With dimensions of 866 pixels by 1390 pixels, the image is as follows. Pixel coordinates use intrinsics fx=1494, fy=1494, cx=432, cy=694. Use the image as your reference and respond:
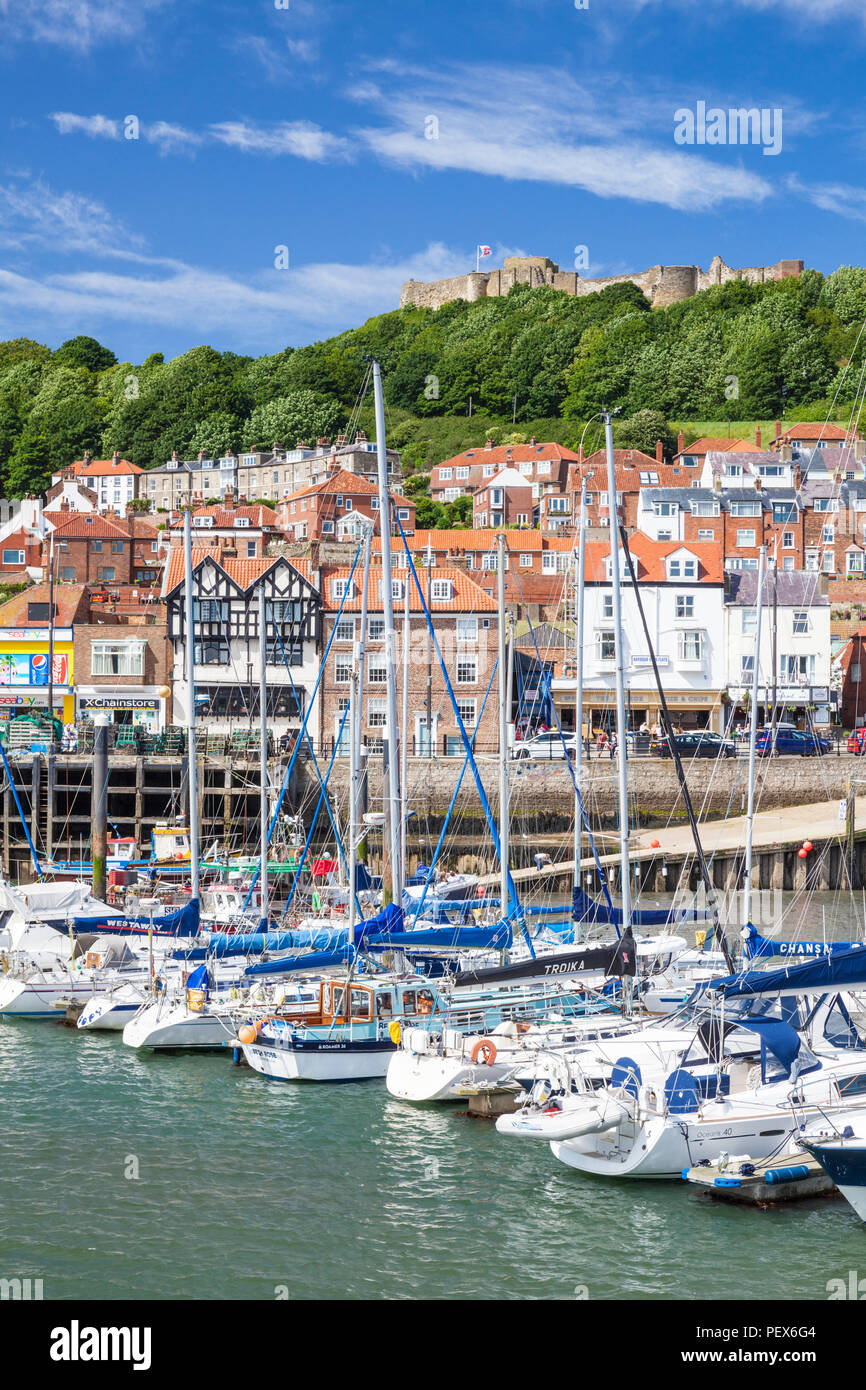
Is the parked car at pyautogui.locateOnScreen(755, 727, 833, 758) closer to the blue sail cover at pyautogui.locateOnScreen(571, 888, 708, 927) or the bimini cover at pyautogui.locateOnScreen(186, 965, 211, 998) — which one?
the blue sail cover at pyautogui.locateOnScreen(571, 888, 708, 927)

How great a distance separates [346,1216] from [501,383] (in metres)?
125

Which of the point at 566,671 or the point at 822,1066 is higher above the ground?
the point at 566,671

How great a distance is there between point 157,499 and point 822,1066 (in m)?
112

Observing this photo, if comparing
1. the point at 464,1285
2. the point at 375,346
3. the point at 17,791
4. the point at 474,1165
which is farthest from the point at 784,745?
the point at 375,346

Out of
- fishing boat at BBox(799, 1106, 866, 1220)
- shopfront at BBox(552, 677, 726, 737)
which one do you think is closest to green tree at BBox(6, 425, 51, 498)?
shopfront at BBox(552, 677, 726, 737)

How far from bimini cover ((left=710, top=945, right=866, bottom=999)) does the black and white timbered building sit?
38329 mm

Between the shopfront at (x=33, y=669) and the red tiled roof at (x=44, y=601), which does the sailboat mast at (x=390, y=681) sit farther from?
the red tiled roof at (x=44, y=601)

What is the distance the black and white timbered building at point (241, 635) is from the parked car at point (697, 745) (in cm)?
1341

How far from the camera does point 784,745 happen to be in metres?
55.5

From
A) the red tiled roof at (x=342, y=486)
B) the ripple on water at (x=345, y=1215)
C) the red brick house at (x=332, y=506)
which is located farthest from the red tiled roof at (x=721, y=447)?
the ripple on water at (x=345, y=1215)

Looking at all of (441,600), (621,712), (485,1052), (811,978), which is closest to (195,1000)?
(485,1052)

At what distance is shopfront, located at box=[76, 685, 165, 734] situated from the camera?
195ft

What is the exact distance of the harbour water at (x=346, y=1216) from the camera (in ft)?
56.7
